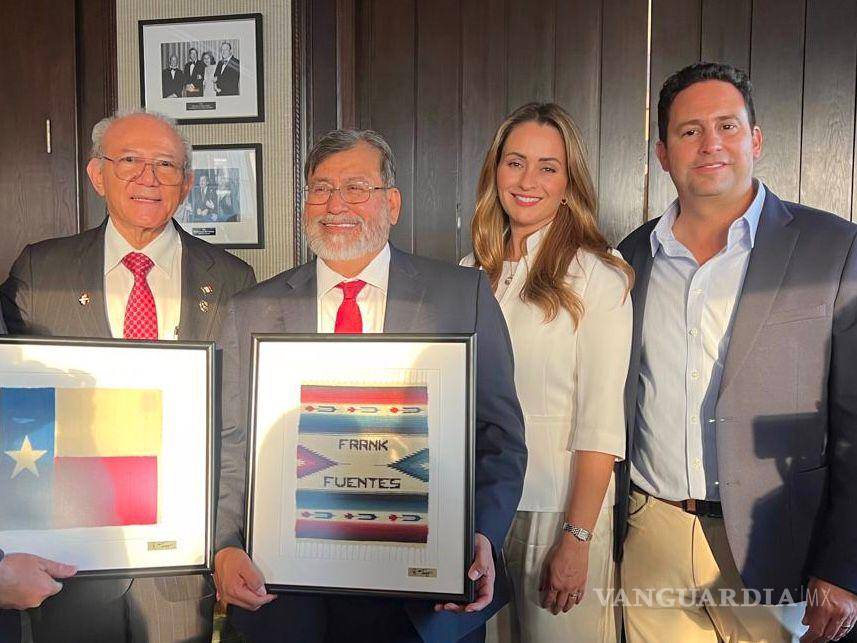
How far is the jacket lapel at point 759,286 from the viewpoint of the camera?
6.21 ft

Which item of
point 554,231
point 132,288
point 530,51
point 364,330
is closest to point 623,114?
point 530,51

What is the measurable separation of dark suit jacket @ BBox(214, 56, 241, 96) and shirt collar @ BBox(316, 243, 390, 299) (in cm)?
163

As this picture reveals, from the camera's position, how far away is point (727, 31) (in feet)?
9.55

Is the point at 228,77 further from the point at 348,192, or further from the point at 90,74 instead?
the point at 348,192

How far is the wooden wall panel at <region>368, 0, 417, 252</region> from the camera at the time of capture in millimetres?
3109

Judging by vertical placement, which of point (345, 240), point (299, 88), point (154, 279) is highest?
point (299, 88)

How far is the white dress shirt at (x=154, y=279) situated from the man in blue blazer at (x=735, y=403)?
1.28m

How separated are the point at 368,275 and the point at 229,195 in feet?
5.19

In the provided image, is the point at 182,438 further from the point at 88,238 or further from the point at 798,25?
the point at 798,25

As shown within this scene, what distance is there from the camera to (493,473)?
1681 millimetres

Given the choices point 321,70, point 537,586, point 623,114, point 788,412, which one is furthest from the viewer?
point 321,70

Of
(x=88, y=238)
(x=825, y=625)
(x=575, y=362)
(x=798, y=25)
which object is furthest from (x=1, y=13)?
(x=825, y=625)

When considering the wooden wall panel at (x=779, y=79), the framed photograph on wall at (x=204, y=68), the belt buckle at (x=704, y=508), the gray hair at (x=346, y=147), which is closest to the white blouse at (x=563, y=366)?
the belt buckle at (x=704, y=508)

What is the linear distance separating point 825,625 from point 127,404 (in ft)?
5.55
